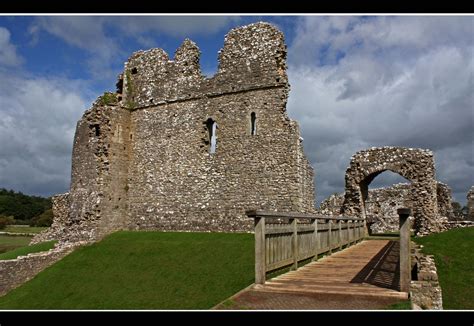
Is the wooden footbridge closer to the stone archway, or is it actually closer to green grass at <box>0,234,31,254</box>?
the stone archway

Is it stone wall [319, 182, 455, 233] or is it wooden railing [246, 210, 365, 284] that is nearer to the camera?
wooden railing [246, 210, 365, 284]

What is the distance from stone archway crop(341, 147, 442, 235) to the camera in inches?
872

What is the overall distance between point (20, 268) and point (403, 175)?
1733 centimetres

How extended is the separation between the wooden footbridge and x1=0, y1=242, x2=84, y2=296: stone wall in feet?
40.1

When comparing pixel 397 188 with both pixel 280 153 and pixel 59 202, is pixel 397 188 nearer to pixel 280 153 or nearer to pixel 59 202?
pixel 280 153

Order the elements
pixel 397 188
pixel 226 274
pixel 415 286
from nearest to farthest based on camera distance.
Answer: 1. pixel 415 286
2. pixel 226 274
3. pixel 397 188

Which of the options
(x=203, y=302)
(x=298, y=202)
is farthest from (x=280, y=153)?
(x=203, y=302)

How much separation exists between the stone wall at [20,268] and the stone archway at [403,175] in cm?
1407

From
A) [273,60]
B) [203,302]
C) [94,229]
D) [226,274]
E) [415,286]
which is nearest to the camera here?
[415,286]

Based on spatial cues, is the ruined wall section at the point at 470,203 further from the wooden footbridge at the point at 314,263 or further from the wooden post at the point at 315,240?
the wooden post at the point at 315,240

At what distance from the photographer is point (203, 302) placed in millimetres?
11938

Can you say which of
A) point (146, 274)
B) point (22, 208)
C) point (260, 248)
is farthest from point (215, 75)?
point (22, 208)

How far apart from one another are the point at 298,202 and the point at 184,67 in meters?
8.79

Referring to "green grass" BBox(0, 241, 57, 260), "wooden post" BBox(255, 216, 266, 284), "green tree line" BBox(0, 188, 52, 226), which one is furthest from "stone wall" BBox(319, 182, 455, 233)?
"green tree line" BBox(0, 188, 52, 226)
